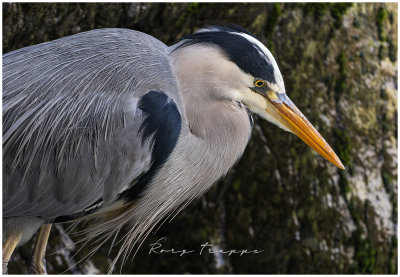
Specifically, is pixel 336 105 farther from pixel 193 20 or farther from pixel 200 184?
pixel 200 184

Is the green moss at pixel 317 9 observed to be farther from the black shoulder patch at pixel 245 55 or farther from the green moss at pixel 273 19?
the black shoulder patch at pixel 245 55

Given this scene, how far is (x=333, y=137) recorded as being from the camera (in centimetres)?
285

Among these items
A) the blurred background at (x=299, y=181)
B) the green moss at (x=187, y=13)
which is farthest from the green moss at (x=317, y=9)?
the green moss at (x=187, y=13)

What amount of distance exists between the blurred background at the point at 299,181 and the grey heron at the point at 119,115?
104 cm

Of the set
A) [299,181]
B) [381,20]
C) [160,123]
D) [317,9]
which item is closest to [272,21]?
[317,9]

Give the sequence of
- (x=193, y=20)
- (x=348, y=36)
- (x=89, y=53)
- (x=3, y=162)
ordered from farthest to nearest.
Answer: (x=348, y=36), (x=193, y=20), (x=89, y=53), (x=3, y=162)

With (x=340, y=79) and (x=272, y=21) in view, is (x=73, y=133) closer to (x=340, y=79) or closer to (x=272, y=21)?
(x=272, y=21)

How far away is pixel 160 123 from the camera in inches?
63.0

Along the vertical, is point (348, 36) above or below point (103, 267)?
above

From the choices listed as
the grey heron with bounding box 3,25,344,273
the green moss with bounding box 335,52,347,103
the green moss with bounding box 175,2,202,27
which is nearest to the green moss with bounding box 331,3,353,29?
the green moss with bounding box 335,52,347,103

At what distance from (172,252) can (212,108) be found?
1354 millimetres

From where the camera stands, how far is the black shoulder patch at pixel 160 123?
5.22 feet

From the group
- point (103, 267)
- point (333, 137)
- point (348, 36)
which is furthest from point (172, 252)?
point (348, 36)

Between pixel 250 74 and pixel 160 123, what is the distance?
0.32 m
